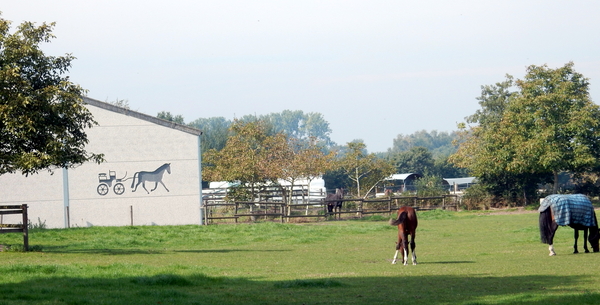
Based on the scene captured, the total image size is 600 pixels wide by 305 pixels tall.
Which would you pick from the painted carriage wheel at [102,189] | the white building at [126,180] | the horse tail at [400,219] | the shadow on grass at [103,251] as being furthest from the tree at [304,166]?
the horse tail at [400,219]

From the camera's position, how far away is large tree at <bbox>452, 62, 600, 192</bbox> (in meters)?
43.7

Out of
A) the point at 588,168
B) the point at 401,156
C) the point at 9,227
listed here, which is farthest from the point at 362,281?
the point at 401,156

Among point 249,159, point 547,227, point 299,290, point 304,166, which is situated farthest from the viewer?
point 249,159

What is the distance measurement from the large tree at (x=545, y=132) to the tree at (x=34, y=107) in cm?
3228

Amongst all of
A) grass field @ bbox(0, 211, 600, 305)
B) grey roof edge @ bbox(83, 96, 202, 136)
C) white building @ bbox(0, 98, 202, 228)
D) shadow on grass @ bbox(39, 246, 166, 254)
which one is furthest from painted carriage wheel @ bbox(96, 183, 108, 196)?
shadow on grass @ bbox(39, 246, 166, 254)

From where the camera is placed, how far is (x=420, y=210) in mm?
46094

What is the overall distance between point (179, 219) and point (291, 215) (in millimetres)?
6599

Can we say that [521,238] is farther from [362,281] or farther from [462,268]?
[362,281]

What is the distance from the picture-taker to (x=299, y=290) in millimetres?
10969

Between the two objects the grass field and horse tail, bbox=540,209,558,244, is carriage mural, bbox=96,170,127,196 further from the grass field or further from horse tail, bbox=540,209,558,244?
horse tail, bbox=540,209,558,244

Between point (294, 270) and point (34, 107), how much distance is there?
9.14m

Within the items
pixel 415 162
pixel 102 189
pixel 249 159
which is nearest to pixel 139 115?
pixel 102 189

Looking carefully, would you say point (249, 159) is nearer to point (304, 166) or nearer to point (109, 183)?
point (304, 166)

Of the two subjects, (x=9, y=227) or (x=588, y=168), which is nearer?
(x=9, y=227)
